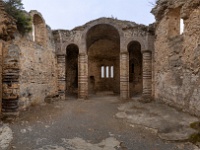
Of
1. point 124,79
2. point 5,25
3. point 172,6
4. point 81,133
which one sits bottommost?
point 81,133

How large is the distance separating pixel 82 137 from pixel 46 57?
659cm

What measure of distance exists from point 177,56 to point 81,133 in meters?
5.81

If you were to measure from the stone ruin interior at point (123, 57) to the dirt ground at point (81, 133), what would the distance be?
1.26 m

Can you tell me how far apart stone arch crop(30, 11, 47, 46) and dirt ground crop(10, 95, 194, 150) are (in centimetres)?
440

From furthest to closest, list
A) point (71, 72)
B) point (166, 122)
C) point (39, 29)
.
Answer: point (71, 72) < point (39, 29) < point (166, 122)

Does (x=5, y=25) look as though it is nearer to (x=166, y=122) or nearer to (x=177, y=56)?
(x=166, y=122)

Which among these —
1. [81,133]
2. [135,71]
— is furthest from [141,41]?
[81,133]

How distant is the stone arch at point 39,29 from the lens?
33.5 ft

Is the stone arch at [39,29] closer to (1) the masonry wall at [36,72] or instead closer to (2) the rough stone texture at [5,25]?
(1) the masonry wall at [36,72]

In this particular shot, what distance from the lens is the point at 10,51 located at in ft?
22.7

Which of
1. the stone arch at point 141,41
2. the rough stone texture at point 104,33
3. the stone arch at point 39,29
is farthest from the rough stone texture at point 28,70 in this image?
the stone arch at point 141,41

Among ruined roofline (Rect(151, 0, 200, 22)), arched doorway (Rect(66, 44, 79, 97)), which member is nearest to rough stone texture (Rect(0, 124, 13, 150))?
ruined roofline (Rect(151, 0, 200, 22))

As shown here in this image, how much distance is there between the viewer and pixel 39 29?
10.5 metres

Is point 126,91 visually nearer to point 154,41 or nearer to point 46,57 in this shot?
point 154,41
